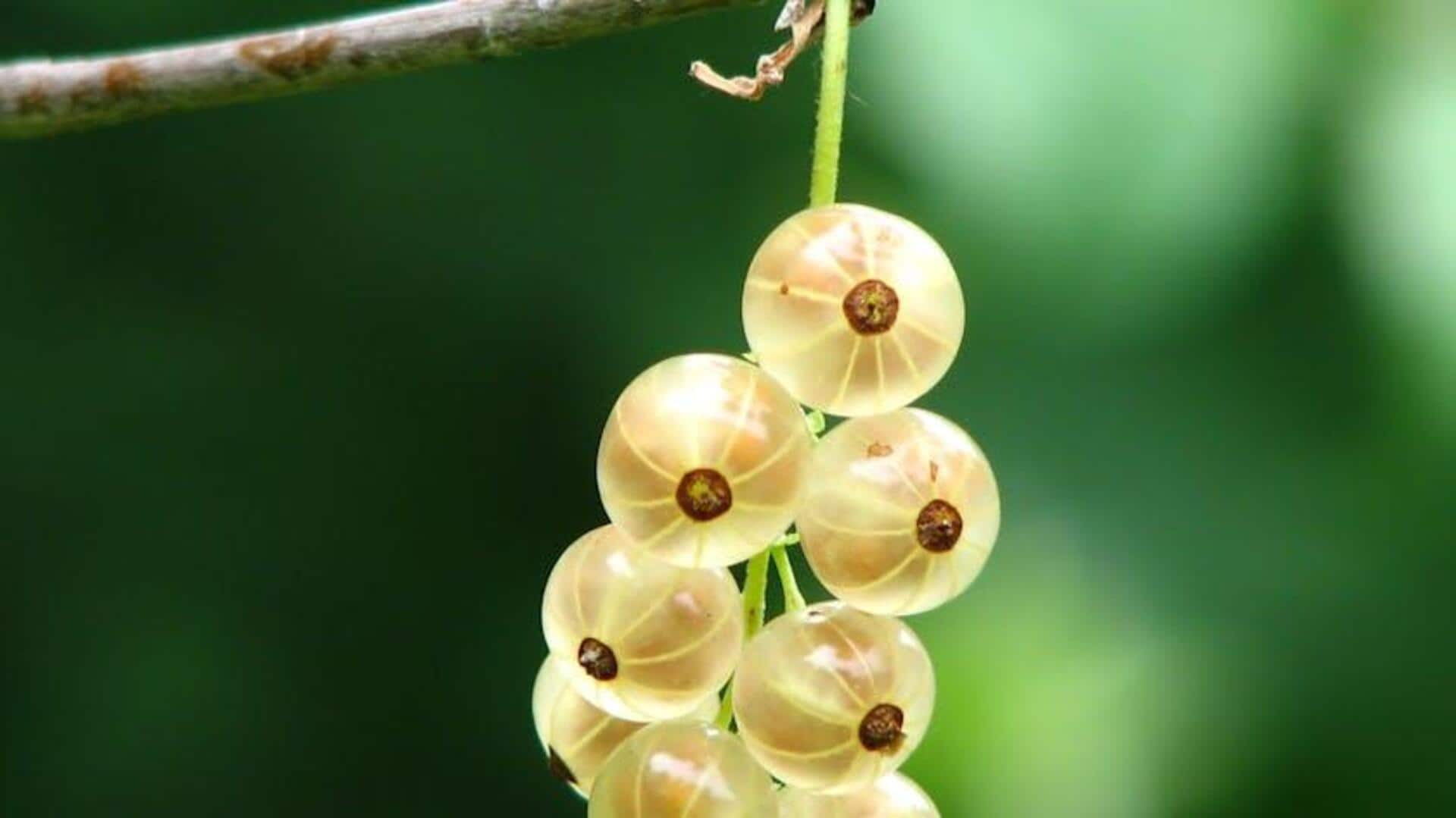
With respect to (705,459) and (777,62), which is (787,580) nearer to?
(705,459)

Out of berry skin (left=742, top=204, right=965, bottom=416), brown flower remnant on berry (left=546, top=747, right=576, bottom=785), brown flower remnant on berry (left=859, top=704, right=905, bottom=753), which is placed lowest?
brown flower remnant on berry (left=546, top=747, right=576, bottom=785)

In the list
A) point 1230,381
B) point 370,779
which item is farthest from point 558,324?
point 1230,381

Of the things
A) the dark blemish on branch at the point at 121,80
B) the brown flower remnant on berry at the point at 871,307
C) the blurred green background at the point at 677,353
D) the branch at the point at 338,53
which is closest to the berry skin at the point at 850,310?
the brown flower remnant on berry at the point at 871,307

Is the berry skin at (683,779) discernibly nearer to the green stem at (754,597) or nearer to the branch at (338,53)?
the green stem at (754,597)

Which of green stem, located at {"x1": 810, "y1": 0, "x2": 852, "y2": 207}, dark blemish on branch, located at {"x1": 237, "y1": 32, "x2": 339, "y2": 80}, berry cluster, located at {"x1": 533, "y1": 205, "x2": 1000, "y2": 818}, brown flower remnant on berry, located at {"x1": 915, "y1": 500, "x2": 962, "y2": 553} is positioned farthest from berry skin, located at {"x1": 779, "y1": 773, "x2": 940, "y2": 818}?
dark blemish on branch, located at {"x1": 237, "y1": 32, "x2": 339, "y2": 80}

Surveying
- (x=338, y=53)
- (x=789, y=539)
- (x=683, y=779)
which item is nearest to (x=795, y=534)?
(x=789, y=539)

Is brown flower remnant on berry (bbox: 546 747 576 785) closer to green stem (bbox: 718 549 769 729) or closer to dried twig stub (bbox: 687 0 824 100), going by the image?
green stem (bbox: 718 549 769 729)

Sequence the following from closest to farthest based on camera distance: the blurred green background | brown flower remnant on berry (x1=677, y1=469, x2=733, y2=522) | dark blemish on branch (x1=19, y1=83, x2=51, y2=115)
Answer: brown flower remnant on berry (x1=677, y1=469, x2=733, y2=522) < dark blemish on branch (x1=19, y1=83, x2=51, y2=115) < the blurred green background
